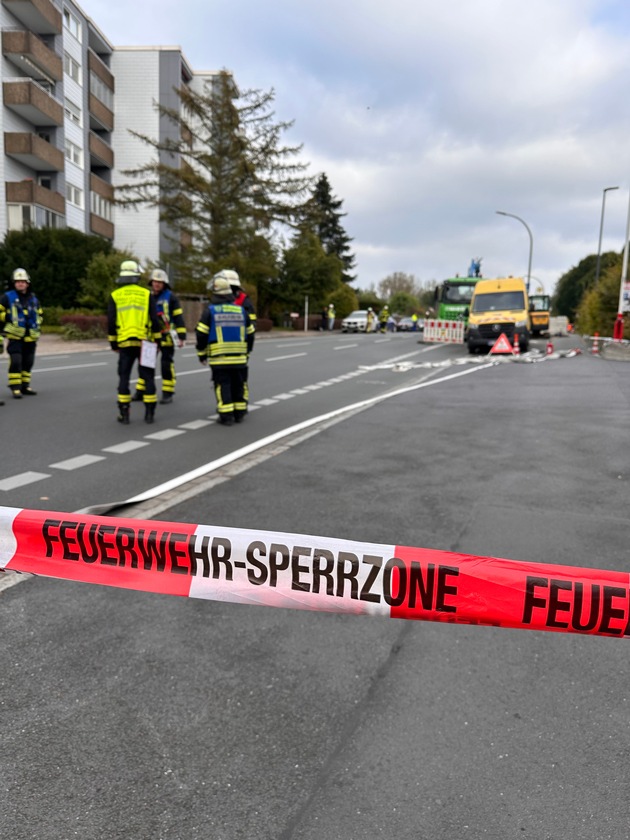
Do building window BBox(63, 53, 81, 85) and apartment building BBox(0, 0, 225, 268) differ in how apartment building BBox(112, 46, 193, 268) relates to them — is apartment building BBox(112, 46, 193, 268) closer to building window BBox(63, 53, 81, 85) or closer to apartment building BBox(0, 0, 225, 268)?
apartment building BBox(0, 0, 225, 268)

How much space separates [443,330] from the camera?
30.2 meters

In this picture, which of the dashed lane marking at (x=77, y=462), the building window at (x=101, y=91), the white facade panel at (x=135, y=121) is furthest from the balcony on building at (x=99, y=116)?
the dashed lane marking at (x=77, y=462)

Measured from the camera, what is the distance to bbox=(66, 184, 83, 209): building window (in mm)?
41438

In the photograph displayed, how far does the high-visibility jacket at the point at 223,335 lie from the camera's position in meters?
8.97

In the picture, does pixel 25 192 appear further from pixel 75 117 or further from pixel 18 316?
pixel 18 316

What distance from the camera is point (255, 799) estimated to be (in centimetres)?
222

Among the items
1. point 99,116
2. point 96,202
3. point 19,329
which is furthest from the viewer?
point 99,116

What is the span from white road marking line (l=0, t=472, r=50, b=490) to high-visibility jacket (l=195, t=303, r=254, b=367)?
3253 millimetres

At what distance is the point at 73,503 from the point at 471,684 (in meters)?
3.48

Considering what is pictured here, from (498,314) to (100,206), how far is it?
31584 mm

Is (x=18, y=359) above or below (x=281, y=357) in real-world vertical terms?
above

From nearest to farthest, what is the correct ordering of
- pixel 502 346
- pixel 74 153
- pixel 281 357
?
pixel 281 357, pixel 502 346, pixel 74 153

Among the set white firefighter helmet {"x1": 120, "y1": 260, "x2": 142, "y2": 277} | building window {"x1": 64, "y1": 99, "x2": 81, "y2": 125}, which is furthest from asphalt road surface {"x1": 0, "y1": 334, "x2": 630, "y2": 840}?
building window {"x1": 64, "y1": 99, "x2": 81, "y2": 125}

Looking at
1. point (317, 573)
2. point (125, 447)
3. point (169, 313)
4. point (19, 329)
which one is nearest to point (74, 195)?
point (19, 329)
